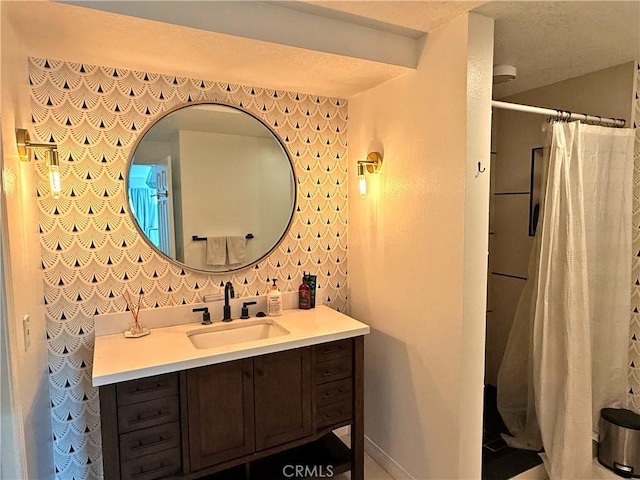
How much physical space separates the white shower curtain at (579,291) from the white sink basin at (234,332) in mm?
1457

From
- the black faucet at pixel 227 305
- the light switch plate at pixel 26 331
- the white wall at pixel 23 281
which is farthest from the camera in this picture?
the black faucet at pixel 227 305

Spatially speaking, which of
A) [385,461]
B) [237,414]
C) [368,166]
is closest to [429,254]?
[368,166]

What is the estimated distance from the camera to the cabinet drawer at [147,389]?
1633mm

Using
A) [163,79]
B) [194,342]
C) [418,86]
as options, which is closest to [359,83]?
[418,86]

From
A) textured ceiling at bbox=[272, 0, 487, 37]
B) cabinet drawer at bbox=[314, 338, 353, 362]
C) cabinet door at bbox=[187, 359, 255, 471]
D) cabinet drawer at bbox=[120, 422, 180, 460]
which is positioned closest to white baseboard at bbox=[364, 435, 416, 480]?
cabinet drawer at bbox=[314, 338, 353, 362]

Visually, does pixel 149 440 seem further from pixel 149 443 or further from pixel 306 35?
pixel 306 35

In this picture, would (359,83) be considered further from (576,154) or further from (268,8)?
(576,154)

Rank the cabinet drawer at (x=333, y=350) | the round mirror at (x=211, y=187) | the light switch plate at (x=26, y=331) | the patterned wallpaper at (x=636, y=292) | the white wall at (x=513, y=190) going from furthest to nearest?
the white wall at (x=513, y=190) < the patterned wallpaper at (x=636, y=292) < the round mirror at (x=211, y=187) < the cabinet drawer at (x=333, y=350) < the light switch plate at (x=26, y=331)

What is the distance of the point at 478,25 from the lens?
178 centimetres

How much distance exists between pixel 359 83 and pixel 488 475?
2310mm

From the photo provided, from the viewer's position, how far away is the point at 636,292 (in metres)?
2.44

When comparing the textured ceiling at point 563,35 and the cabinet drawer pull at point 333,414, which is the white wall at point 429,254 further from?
the cabinet drawer pull at point 333,414

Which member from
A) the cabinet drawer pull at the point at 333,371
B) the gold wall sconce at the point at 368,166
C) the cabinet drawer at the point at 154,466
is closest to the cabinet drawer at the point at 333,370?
the cabinet drawer pull at the point at 333,371

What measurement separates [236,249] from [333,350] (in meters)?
0.80
